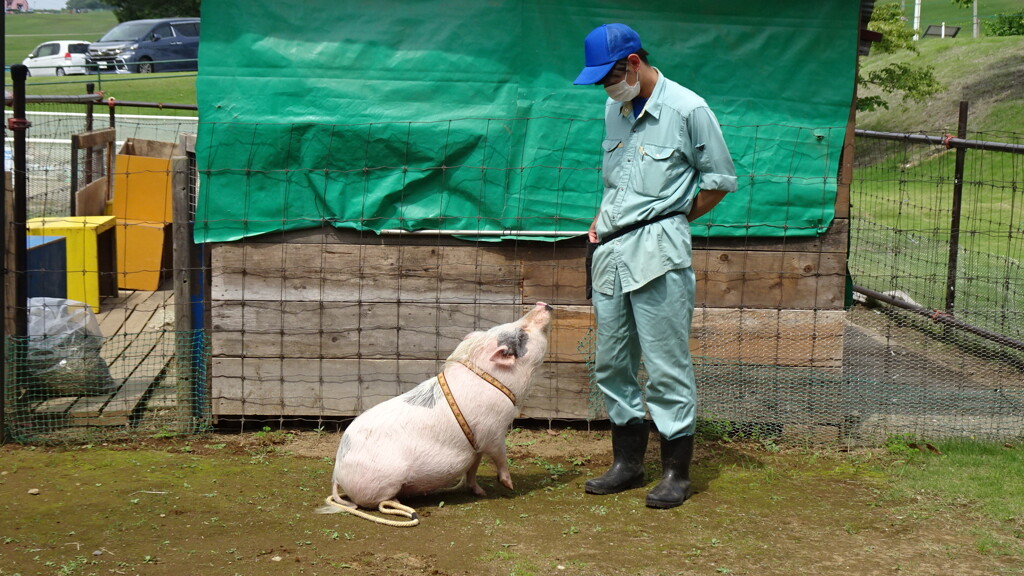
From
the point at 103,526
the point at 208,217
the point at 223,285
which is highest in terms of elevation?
the point at 208,217

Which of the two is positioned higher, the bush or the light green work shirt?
the bush

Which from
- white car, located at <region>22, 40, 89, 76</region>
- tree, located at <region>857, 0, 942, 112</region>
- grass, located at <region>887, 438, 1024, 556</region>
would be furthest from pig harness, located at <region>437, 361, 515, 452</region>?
white car, located at <region>22, 40, 89, 76</region>

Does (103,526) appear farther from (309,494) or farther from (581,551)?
(581,551)

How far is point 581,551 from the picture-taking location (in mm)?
3973

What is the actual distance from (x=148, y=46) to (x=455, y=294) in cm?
2854

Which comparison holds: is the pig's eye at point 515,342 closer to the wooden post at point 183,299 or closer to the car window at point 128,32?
the wooden post at point 183,299

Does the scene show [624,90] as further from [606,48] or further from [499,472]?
[499,472]

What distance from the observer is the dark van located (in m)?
30.1

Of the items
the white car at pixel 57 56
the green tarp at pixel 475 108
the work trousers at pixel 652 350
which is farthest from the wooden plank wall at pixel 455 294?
the white car at pixel 57 56

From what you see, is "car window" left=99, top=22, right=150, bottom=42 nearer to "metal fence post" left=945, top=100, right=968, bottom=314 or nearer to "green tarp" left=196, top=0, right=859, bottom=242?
"green tarp" left=196, top=0, right=859, bottom=242

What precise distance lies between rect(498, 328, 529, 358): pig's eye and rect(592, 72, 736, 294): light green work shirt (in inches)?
20.6

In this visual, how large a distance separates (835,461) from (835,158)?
1.74 m

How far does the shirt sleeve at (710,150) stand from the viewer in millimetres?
4262

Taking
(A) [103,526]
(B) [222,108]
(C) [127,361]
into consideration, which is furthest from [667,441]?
(C) [127,361]
